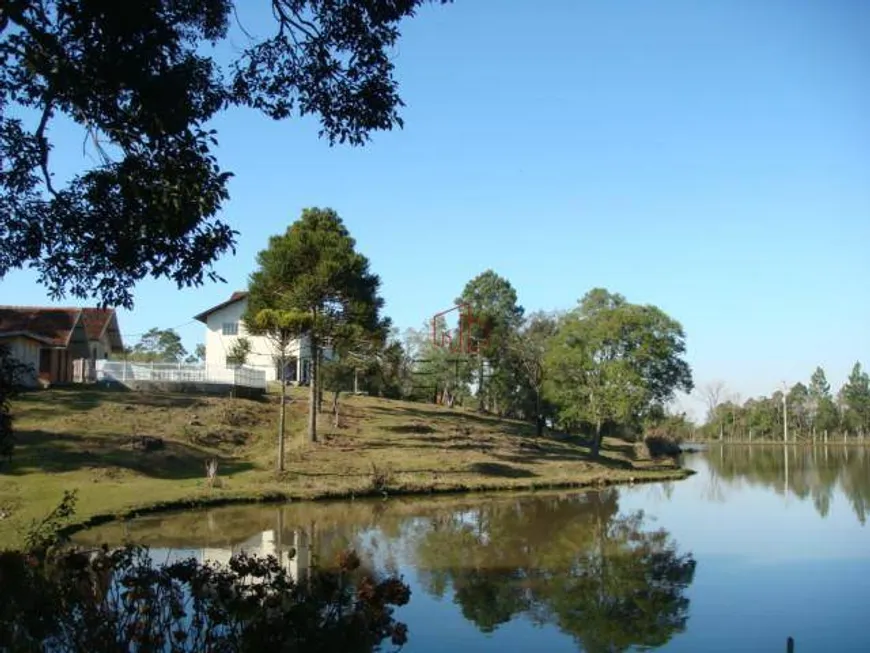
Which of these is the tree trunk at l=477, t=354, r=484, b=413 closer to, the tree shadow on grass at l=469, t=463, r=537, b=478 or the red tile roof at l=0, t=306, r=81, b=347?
the tree shadow on grass at l=469, t=463, r=537, b=478

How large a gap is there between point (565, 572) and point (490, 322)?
Answer: 47.7 meters

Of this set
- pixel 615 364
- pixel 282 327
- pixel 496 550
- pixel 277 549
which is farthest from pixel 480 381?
pixel 277 549

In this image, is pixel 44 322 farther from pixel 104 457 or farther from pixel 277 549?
pixel 277 549

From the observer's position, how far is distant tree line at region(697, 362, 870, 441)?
355 feet

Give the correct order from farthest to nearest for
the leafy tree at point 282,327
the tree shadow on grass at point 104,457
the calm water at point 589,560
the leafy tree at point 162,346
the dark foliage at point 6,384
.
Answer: the leafy tree at point 162,346
the leafy tree at point 282,327
the tree shadow on grass at point 104,457
the calm water at point 589,560
the dark foliage at point 6,384

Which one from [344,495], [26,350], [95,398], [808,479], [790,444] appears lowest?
[790,444]

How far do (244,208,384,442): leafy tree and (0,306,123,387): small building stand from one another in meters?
10.7

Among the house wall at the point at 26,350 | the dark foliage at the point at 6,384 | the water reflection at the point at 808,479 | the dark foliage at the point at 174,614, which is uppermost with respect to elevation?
the house wall at the point at 26,350

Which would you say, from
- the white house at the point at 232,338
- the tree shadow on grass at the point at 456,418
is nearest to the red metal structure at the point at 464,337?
the tree shadow on grass at the point at 456,418

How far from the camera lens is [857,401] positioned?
107562 millimetres

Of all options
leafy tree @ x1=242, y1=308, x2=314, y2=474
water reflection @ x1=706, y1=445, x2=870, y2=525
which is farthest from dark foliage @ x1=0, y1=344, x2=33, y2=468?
water reflection @ x1=706, y1=445, x2=870, y2=525

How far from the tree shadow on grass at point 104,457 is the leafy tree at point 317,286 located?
234 inches

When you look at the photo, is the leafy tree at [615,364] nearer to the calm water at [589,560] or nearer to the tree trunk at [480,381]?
the tree trunk at [480,381]

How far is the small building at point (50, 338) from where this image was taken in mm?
40438
